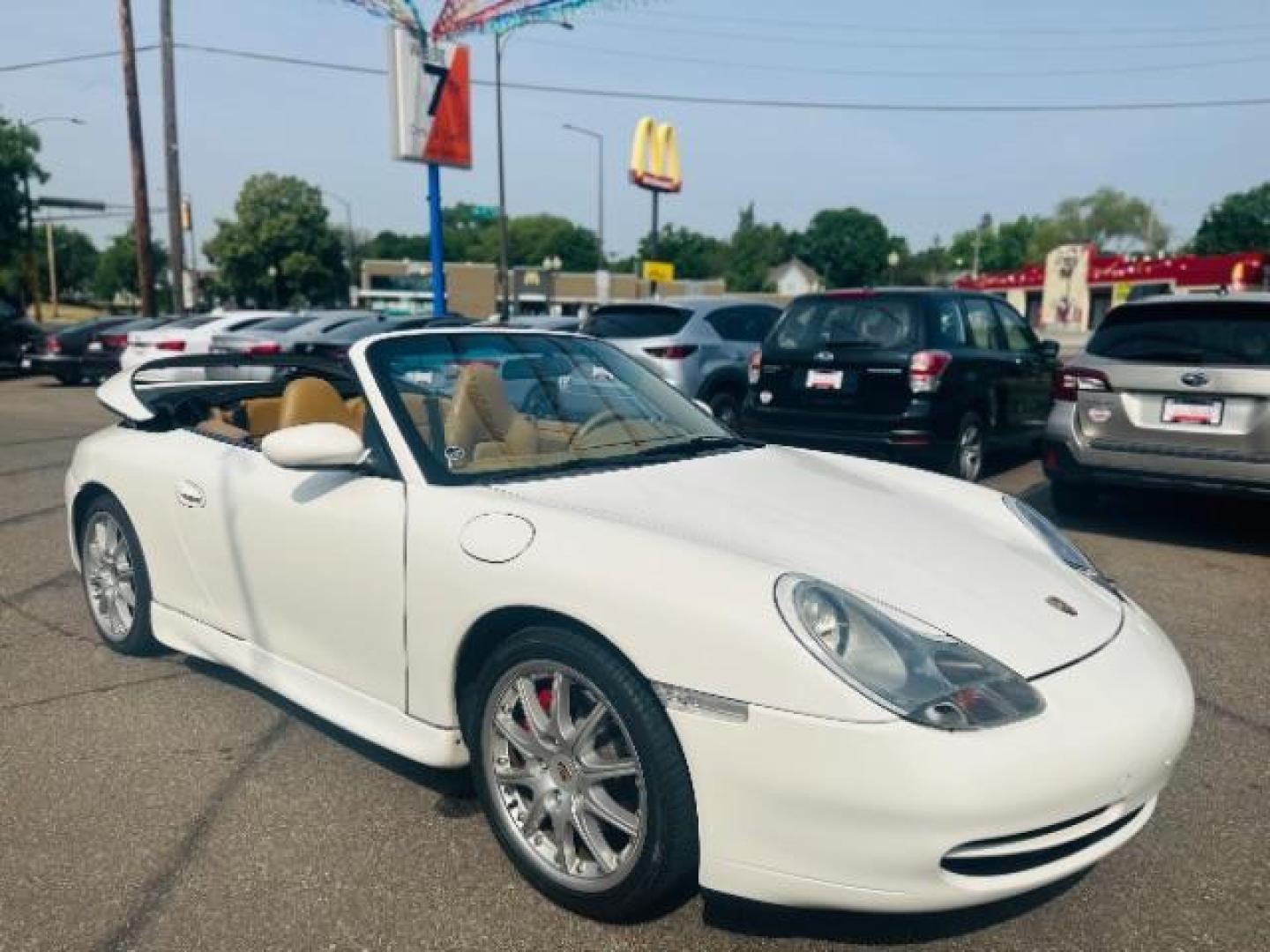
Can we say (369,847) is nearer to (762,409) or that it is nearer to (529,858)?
(529,858)

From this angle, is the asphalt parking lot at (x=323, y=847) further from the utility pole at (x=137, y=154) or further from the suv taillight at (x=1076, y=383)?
the utility pole at (x=137, y=154)

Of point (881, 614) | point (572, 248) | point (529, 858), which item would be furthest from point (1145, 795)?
point (572, 248)

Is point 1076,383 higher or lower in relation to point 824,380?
higher

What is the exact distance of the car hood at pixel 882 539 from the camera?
233 centimetres

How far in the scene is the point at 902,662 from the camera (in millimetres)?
2127

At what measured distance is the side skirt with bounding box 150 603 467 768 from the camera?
107 inches

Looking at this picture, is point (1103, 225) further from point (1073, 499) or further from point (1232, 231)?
point (1073, 499)

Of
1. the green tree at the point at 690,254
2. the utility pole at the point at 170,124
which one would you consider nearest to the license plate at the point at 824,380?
the utility pole at the point at 170,124

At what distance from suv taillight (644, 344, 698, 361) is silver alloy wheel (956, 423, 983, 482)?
3.13m

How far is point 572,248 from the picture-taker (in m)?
130

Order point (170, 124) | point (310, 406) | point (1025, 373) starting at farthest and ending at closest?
1. point (170, 124)
2. point (1025, 373)
3. point (310, 406)

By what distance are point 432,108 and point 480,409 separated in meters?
17.1

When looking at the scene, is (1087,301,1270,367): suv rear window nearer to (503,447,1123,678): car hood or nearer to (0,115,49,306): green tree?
(503,447,1123,678): car hood

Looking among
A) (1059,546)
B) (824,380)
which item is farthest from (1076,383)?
(1059,546)
